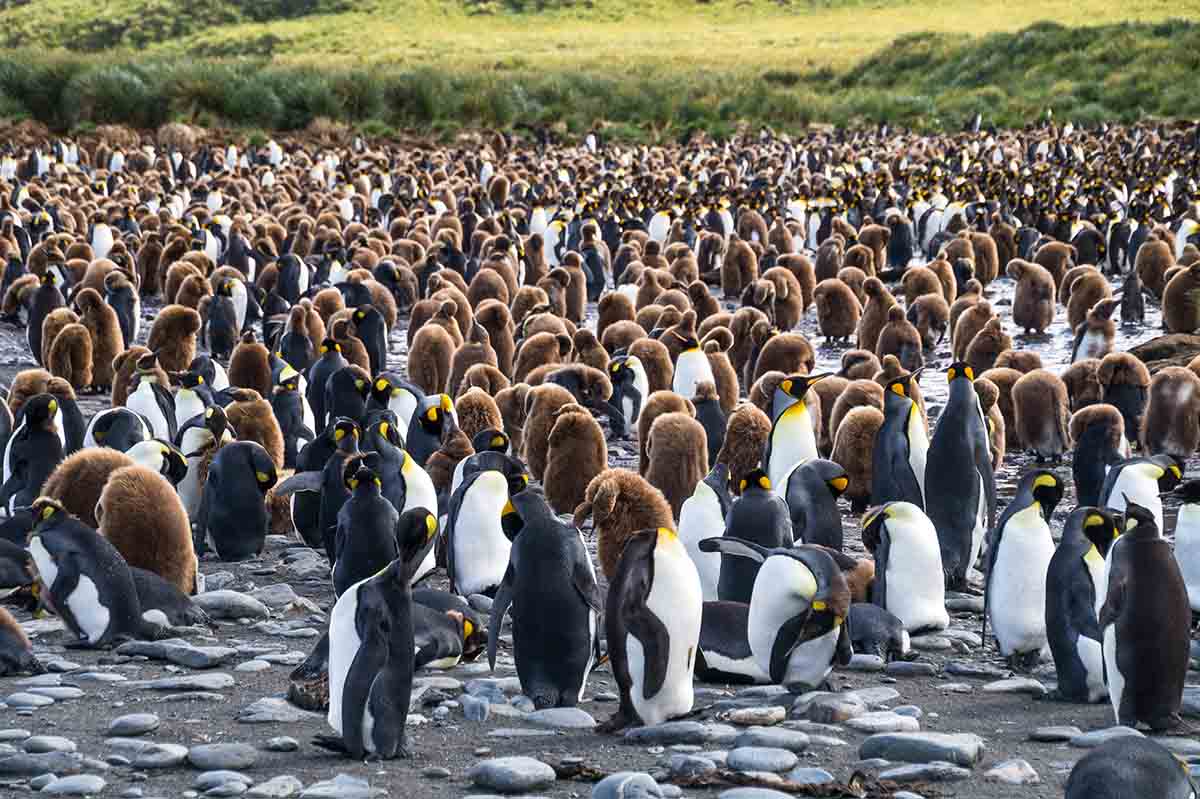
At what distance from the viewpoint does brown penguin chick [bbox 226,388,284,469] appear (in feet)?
26.3

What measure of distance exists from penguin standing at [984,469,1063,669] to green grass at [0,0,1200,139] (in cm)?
2876

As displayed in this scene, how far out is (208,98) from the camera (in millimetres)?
32781

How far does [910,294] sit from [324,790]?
1064cm

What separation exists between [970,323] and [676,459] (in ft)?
16.1

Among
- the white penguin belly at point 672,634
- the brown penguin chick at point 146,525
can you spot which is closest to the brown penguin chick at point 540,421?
the brown penguin chick at point 146,525

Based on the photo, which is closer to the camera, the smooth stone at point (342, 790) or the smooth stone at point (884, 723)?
the smooth stone at point (342, 790)

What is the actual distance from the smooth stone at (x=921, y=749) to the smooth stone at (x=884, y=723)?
0.21 metres

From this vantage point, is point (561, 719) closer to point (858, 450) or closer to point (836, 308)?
point (858, 450)

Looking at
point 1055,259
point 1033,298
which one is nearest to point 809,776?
point 1033,298

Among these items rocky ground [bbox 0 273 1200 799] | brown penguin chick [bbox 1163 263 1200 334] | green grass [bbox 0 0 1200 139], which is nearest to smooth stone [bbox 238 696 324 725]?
rocky ground [bbox 0 273 1200 799]

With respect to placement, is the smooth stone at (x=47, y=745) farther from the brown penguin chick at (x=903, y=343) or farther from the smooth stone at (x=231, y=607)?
the brown penguin chick at (x=903, y=343)

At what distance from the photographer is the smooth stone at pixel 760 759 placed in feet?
13.8

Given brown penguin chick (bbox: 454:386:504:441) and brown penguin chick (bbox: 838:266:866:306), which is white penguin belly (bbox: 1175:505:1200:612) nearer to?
brown penguin chick (bbox: 454:386:504:441)

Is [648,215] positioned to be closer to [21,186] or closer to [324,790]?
[21,186]
